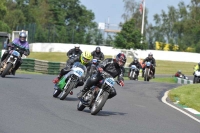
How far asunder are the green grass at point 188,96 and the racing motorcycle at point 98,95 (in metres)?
4.33

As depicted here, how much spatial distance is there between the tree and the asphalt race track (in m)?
42.7

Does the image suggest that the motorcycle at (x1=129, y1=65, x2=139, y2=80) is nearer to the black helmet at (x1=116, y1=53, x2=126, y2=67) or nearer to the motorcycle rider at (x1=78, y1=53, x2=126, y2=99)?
the motorcycle rider at (x1=78, y1=53, x2=126, y2=99)

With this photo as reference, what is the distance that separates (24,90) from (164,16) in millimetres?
93236

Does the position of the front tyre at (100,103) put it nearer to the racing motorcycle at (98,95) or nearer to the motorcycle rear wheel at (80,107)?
the racing motorcycle at (98,95)

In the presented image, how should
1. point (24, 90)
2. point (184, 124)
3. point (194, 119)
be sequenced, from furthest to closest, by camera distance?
point (24, 90), point (194, 119), point (184, 124)

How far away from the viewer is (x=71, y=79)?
15.4 metres

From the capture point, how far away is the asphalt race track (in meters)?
10.7

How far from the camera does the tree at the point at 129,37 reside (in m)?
61.4

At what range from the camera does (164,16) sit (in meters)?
110

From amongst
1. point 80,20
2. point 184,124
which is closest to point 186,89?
point 184,124

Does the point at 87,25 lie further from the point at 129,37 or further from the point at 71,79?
the point at 71,79

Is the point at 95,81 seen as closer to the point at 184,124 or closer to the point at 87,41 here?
the point at 184,124

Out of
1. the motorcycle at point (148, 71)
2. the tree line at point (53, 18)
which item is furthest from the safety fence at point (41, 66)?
the tree line at point (53, 18)

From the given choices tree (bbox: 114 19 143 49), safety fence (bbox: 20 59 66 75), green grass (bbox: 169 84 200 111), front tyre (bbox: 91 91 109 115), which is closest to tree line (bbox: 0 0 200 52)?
tree (bbox: 114 19 143 49)
